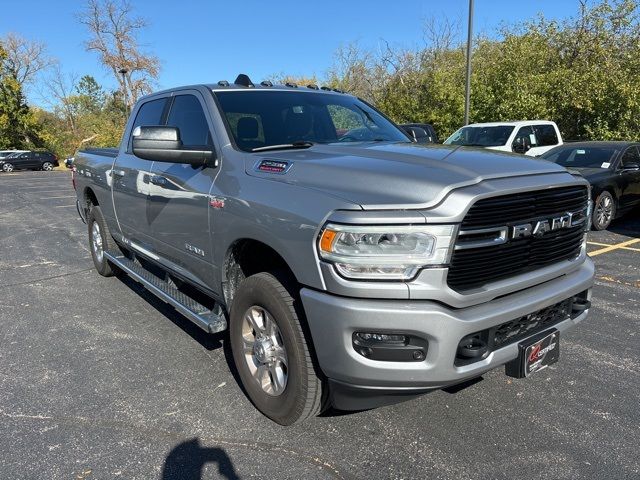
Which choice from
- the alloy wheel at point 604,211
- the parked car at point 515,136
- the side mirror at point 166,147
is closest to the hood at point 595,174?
the alloy wheel at point 604,211

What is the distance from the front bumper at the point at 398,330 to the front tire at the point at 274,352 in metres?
0.18

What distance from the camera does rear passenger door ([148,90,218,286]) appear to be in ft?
11.3

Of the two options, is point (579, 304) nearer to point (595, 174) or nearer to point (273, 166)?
point (273, 166)

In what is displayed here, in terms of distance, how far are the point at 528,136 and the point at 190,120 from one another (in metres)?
12.0

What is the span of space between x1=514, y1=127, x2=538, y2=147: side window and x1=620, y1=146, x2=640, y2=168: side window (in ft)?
12.7

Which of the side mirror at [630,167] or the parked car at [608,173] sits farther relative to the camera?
the side mirror at [630,167]

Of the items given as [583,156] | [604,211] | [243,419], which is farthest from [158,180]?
[583,156]

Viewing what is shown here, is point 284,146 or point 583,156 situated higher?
point 284,146

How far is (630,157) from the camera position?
384 inches

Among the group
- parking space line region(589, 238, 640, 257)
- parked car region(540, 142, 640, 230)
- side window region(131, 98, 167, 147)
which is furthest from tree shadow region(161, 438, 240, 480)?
parked car region(540, 142, 640, 230)

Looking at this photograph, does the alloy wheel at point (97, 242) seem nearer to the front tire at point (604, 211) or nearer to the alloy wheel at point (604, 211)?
the front tire at point (604, 211)

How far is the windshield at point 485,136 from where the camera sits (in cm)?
1363

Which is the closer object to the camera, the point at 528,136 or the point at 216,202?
the point at 216,202

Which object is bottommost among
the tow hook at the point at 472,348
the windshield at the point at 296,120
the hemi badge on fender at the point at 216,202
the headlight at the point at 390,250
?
the tow hook at the point at 472,348
